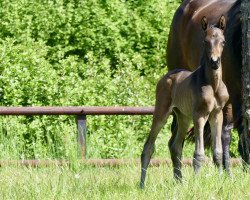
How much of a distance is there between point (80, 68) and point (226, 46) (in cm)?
588

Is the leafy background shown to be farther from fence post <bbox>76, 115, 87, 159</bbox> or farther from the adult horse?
the adult horse

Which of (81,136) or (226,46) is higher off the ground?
(226,46)

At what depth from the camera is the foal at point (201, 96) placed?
7004mm

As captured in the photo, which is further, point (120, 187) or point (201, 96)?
point (120, 187)

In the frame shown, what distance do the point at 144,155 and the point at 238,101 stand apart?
133 centimetres

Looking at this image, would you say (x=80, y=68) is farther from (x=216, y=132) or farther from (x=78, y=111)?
(x=216, y=132)

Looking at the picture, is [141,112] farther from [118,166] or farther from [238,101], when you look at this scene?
[238,101]

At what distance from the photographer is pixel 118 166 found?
10.2 m

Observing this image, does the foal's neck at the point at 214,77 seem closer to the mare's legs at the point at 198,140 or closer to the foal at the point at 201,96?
the foal at the point at 201,96

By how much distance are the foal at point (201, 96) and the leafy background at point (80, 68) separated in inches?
82.6

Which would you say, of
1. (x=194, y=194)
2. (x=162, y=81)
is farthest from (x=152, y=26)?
(x=194, y=194)

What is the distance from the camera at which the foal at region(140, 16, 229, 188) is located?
700 centimetres

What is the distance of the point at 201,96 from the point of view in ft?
23.1

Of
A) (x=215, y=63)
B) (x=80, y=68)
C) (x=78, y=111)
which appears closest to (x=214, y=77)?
(x=215, y=63)
